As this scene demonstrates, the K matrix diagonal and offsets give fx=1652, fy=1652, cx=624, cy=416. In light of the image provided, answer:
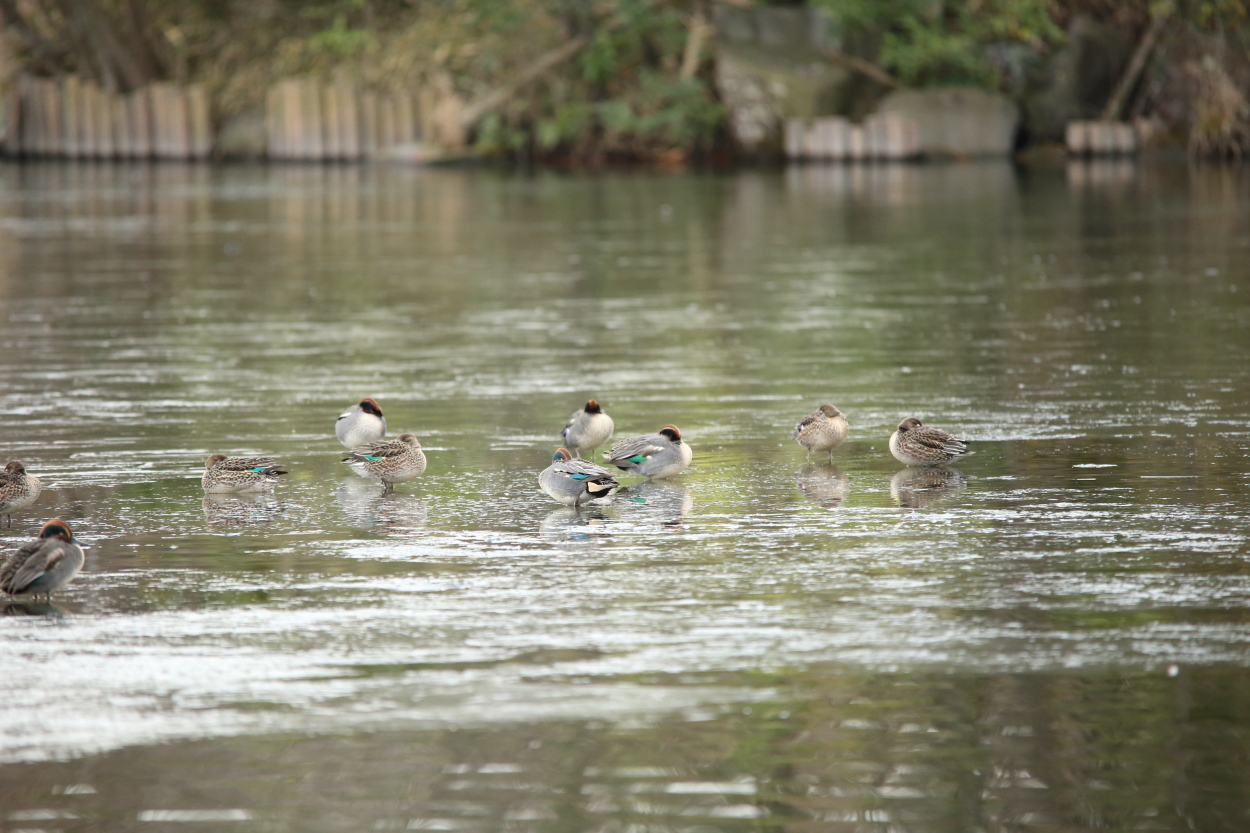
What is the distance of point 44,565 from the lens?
21.0 ft

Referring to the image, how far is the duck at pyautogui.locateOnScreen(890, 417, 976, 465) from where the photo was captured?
28.0 ft

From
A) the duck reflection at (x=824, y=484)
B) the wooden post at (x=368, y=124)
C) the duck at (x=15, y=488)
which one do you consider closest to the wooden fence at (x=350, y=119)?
the wooden post at (x=368, y=124)

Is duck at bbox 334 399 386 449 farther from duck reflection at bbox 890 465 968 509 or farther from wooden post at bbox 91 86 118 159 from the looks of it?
wooden post at bbox 91 86 118 159

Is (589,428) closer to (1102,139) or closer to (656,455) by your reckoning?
(656,455)

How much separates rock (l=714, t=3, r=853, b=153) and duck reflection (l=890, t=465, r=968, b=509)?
109ft

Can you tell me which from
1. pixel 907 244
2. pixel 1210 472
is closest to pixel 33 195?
pixel 907 244

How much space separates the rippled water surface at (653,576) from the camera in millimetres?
4793

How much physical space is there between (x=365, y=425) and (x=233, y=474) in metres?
1.04

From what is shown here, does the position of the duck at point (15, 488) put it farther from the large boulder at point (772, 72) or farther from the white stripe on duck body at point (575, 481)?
the large boulder at point (772, 72)

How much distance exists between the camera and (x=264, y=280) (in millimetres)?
19328

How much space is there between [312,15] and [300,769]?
49928mm

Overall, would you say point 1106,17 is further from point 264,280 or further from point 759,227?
point 264,280

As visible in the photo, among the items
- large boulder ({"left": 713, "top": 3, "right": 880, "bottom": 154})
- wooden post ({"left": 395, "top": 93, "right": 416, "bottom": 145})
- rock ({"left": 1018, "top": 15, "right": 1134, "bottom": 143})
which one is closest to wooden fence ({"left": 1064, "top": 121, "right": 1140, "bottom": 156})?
rock ({"left": 1018, "top": 15, "right": 1134, "bottom": 143})

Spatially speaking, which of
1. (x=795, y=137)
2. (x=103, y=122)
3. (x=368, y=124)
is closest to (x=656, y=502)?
(x=795, y=137)
